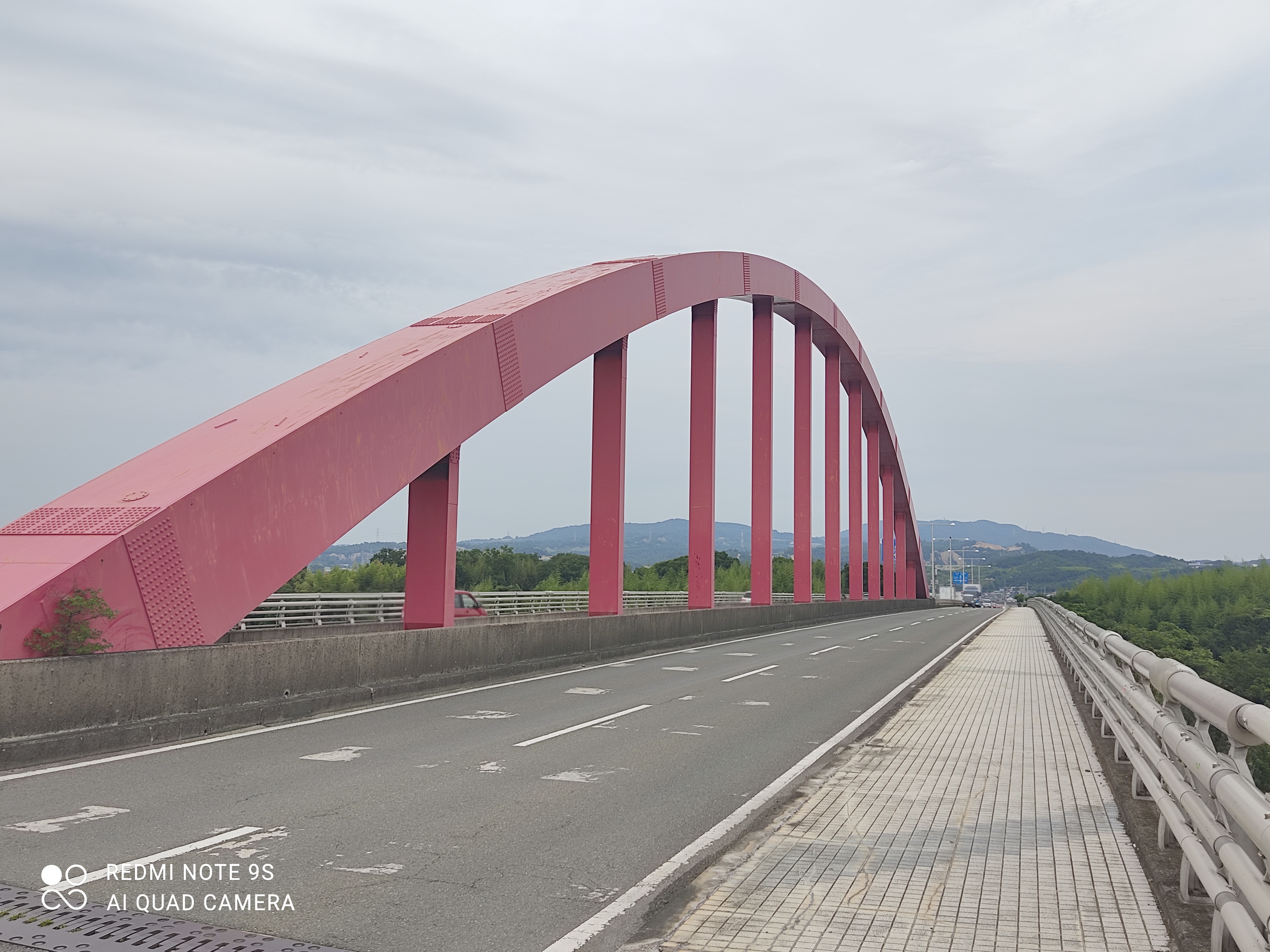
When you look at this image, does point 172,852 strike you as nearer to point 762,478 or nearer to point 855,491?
point 762,478

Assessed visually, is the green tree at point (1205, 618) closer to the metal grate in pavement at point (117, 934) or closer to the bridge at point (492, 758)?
the bridge at point (492, 758)

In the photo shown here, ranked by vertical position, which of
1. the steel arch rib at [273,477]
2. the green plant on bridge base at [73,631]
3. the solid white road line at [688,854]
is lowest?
the solid white road line at [688,854]

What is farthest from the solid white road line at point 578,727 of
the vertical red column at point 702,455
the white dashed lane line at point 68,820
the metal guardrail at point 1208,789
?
the vertical red column at point 702,455

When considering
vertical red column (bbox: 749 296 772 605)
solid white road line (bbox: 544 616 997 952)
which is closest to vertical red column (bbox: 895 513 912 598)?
vertical red column (bbox: 749 296 772 605)

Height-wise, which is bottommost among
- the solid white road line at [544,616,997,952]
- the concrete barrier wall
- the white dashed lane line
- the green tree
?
the green tree

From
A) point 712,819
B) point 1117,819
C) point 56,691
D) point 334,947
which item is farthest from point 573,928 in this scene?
point 56,691

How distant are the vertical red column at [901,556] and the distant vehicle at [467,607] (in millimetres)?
56248

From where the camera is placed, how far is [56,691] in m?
7.89

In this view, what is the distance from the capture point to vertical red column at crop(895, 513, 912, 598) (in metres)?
75.6

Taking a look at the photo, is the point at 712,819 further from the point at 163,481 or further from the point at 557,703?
the point at 163,481

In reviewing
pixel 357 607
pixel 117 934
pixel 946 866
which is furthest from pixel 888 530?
pixel 117 934

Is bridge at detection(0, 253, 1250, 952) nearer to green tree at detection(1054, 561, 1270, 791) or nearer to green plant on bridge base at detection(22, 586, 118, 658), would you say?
green plant on bridge base at detection(22, 586, 118, 658)

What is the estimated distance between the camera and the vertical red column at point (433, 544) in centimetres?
1477

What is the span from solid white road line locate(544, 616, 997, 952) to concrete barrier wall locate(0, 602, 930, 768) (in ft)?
17.6
